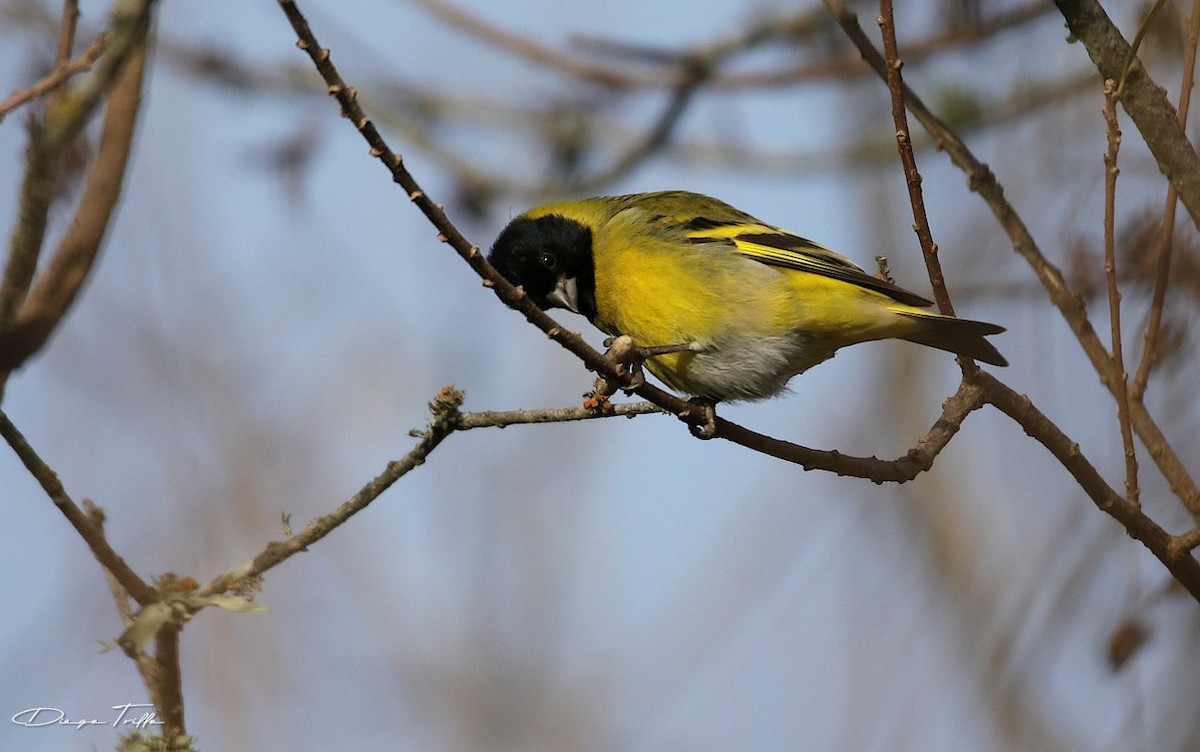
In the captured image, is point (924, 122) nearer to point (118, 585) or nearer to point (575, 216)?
point (575, 216)

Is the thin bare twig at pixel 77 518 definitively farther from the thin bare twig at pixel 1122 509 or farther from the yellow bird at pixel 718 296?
the thin bare twig at pixel 1122 509

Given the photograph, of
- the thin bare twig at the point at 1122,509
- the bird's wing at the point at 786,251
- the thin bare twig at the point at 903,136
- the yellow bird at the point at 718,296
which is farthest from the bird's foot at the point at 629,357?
the thin bare twig at the point at 1122,509

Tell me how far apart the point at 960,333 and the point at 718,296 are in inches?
35.9

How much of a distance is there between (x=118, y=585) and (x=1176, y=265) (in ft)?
10.6

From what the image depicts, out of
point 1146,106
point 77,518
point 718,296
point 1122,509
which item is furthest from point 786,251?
point 77,518

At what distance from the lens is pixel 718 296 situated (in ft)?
14.1

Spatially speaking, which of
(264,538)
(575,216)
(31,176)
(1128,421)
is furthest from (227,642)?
(1128,421)

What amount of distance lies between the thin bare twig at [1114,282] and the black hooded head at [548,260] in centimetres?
206

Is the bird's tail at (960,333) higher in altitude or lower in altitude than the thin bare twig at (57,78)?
lower

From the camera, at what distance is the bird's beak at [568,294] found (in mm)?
4668

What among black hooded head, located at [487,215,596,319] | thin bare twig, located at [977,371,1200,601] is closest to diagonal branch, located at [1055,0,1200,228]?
thin bare twig, located at [977,371,1200,601]

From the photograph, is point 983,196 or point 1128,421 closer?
point 1128,421

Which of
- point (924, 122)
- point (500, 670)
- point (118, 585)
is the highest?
point (500, 670)

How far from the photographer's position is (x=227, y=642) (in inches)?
228
